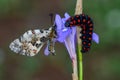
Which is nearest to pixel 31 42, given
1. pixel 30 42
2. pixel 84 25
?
pixel 30 42

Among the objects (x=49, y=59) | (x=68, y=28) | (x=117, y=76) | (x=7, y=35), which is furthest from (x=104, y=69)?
(x=68, y=28)

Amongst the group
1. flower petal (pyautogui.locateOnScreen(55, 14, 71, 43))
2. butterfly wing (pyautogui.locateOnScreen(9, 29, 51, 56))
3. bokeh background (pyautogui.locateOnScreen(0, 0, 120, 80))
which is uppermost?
bokeh background (pyautogui.locateOnScreen(0, 0, 120, 80))

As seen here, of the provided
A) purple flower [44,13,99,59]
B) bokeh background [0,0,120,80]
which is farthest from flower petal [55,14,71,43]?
bokeh background [0,0,120,80]

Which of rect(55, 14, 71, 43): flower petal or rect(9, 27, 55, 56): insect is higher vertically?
rect(55, 14, 71, 43): flower petal

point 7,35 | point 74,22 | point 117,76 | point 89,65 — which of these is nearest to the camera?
point 74,22

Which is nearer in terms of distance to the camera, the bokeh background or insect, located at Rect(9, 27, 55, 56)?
insect, located at Rect(9, 27, 55, 56)

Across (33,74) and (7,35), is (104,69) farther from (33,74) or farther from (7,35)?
(7,35)

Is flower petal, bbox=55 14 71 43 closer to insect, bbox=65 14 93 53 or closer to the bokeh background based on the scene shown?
insect, bbox=65 14 93 53

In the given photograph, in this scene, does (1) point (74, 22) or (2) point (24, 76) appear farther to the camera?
(2) point (24, 76)
